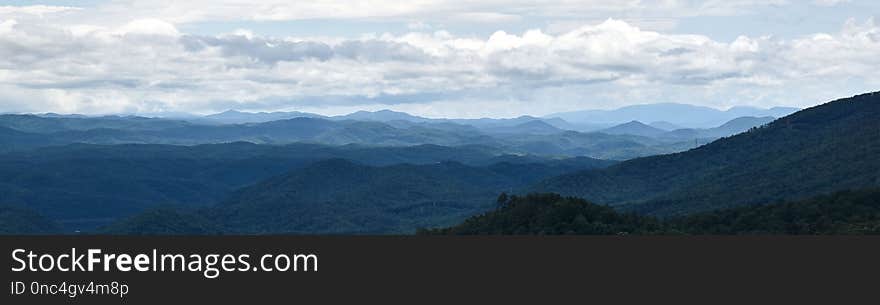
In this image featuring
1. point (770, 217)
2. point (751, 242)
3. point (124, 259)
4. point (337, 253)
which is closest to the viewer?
point (124, 259)

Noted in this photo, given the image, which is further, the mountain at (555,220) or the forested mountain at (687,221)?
the forested mountain at (687,221)

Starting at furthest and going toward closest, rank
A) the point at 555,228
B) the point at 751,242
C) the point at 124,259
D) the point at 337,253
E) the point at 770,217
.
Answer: the point at 770,217 < the point at 555,228 < the point at 751,242 < the point at 337,253 < the point at 124,259

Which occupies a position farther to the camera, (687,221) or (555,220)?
(687,221)

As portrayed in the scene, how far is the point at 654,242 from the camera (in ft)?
213

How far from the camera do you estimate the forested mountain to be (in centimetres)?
11300

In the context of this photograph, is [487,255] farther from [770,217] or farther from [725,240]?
[770,217]

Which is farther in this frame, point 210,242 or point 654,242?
point 654,242

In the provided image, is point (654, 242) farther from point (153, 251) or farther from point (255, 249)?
point (153, 251)

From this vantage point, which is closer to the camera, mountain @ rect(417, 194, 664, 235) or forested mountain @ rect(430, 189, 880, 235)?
mountain @ rect(417, 194, 664, 235)

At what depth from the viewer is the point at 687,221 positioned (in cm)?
13325

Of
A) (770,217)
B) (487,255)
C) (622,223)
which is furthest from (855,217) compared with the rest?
(487,255)

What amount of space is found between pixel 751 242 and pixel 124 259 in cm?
3465

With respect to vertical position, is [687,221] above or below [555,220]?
below

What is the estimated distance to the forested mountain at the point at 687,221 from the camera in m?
113
